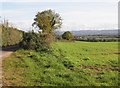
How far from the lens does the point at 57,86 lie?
11.1 metres

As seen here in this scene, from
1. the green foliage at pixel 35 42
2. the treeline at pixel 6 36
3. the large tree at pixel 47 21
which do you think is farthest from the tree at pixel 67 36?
the green foliage at pixel 35 42

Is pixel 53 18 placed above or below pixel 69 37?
above

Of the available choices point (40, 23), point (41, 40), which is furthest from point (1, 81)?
point (40, 23)

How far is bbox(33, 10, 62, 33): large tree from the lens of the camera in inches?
2404

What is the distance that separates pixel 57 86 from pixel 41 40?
→ 853 inches

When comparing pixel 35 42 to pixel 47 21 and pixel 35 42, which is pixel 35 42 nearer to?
pixel 35 42

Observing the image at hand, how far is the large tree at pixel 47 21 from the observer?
2404 inches

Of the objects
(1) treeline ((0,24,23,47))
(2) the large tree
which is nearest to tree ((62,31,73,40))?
(2) the large tree

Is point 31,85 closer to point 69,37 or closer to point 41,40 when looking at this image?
point 41,40

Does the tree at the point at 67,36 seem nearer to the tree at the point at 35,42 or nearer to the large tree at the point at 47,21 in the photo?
the large tree at the point at 47,21

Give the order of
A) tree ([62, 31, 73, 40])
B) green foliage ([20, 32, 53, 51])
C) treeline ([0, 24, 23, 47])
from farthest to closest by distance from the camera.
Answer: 1. tree ([62, 31, 73, 40])
2. treeline ([0, 24, 23, 47])
3. green foliage ([20, 32, 53, 51])

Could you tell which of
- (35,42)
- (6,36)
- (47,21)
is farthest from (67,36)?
(35,42)

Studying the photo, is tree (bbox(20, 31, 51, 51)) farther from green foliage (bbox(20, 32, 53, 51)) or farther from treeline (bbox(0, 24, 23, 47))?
treeline (bbox(0, 24, 23, 47))

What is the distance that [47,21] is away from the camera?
203 feet
